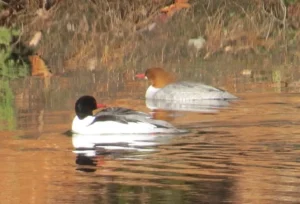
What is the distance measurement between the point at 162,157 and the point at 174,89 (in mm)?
6373

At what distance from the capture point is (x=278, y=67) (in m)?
22.6

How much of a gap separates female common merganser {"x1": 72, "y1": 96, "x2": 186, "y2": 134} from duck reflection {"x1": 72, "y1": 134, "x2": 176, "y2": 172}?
83 millimetres

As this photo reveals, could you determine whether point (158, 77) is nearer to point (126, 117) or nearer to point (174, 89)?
point (174, 89)

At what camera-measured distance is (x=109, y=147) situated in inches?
580

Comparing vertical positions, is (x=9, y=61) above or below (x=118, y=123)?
above

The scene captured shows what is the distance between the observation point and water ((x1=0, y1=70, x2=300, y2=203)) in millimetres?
11547

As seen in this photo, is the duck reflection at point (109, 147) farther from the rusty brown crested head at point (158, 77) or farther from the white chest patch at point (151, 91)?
the rusty brown crested head at point (158, 77)

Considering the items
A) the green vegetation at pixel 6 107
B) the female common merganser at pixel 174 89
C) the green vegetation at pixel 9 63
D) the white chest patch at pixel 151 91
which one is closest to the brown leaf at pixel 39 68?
the green vegetation at pixel 9 63

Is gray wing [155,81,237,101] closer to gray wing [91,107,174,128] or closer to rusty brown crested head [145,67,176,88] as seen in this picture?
rusty brown crested head [145,67,176,88]

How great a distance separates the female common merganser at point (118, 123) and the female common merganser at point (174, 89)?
3332 millimetres

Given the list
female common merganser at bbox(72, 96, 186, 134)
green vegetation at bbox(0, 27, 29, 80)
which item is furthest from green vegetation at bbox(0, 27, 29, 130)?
female common merganser at bbox(72, 96, 186, 134)

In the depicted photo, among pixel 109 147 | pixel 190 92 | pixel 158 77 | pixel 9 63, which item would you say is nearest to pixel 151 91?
pixel 158 77

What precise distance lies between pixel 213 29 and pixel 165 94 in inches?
183

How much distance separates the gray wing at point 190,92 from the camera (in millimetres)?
19188
